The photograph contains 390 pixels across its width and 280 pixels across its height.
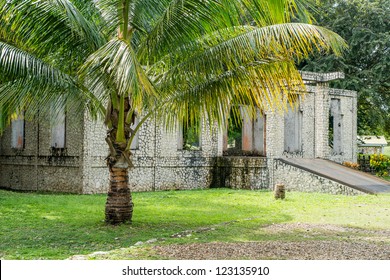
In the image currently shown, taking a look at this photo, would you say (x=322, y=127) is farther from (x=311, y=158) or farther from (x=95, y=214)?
(x=95, y=214)

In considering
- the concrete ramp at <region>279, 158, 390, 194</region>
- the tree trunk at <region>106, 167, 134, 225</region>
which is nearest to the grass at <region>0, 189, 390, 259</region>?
the tree trunk at <region>106, 167, 134, 225</region>

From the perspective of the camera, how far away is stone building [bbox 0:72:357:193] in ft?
58.4

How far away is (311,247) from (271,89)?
2.93m

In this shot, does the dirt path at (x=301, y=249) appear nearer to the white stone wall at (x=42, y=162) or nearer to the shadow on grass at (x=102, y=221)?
the shadow on grass at (x=102, y=221)

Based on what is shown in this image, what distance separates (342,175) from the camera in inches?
738

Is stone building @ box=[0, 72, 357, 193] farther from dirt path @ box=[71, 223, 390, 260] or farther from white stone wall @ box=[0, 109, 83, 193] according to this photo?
dirt path @ box=[71, 223, 390, 260]

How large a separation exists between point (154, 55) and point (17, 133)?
1214 cm

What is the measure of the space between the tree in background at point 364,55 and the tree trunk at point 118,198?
2080 centimetres

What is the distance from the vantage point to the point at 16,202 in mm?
14352

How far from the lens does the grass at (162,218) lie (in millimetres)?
8617

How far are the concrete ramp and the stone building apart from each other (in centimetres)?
88

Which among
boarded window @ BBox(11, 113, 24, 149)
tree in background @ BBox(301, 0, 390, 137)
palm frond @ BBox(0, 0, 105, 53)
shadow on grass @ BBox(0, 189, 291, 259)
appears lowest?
shadow on grass @ BBox(0, 189, 291, 259)

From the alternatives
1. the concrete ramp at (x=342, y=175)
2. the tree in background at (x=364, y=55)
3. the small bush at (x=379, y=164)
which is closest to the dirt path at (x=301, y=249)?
the concrete ramp at (x=342, y=175)

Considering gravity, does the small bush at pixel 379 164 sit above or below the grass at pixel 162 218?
above
